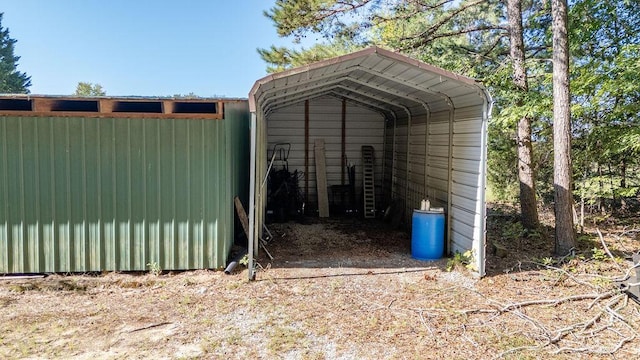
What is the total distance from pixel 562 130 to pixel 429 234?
2.34 metres

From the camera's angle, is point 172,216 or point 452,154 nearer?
point 172,216

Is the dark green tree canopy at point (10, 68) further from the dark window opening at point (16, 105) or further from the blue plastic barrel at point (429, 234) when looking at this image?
the blue plastic barrel at point (429, 234)

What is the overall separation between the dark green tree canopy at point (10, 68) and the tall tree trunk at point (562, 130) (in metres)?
34.6

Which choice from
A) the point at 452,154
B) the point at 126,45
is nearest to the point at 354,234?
the point at 452,154

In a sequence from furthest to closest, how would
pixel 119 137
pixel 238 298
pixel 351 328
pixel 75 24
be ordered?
1. pixel 75 24
2. pixel 119 137
3. pixel 238 298
4. pixel 351 328

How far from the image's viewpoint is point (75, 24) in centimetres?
3612

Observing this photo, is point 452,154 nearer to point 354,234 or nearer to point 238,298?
point 354,234

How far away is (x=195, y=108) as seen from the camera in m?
5.23

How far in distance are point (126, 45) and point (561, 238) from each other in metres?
40.4

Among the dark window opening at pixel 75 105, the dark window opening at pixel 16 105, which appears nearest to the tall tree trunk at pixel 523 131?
the dark window opening at pixel 75 105

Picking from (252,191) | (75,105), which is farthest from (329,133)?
(75,105)

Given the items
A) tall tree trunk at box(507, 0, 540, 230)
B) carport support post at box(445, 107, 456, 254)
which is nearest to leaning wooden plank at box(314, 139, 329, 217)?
carport support post at box(445, 107, 456, 254)

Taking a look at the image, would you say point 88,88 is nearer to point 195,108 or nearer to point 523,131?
point 195,108

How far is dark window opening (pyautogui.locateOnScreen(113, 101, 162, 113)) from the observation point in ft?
16.6
